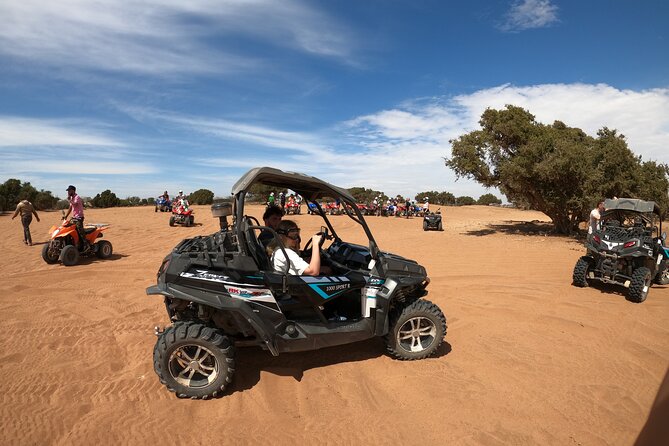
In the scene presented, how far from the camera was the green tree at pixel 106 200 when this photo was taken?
39000mm

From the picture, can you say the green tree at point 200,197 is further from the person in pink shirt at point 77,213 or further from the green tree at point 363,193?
the person in pink shirt at point 77,213

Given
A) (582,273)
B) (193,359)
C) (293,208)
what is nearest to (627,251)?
(582,273)

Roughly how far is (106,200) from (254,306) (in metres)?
42.8

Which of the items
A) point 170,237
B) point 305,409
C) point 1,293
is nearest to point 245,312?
point 305,409

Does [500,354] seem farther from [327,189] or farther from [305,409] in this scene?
[327,189]

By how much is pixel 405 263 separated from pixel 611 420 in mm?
2404

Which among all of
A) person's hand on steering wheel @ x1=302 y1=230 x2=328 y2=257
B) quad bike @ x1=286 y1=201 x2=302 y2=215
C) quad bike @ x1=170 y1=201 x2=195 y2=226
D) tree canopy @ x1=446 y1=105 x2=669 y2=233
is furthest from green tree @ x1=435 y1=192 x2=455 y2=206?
person's hand on steering wheel @ x1=302 y1=230 x2=328 y2=257

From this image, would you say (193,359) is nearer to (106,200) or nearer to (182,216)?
(182,216)

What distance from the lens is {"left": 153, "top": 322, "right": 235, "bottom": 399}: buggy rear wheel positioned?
140 inches

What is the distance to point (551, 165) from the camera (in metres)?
15.0

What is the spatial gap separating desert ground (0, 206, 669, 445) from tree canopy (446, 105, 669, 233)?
913 centimetres

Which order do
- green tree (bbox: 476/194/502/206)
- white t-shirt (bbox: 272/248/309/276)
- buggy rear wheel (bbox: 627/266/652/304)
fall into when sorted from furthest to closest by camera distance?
green tree (bbox: 476/194/502/206)
buggy rear wheel (bbox: 627/266/652/304)
white t-shirt (bbox: 272/248/309/276)

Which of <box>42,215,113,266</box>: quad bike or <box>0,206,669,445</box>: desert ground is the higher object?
A: <box>42,215,113,266</box>: quad bike

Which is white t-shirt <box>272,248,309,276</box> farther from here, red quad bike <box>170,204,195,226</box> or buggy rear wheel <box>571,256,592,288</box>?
red quad bike <box>170,204,195,226</box>
